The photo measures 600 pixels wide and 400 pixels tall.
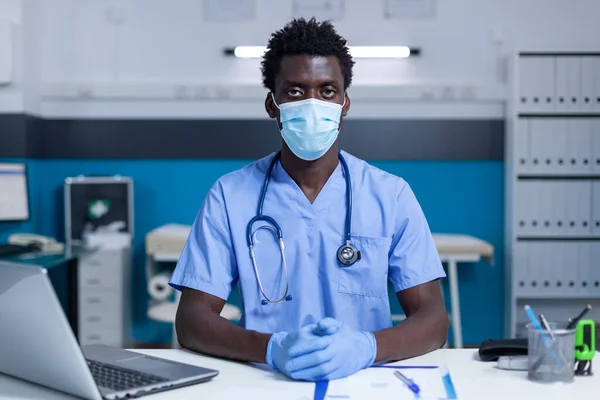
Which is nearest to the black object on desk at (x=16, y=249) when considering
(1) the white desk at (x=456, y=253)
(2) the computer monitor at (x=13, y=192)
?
(2) the computer monitor at (x=13, y=192)

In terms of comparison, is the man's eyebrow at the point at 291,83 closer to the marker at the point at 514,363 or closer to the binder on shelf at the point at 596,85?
the marker at the point at 514,363

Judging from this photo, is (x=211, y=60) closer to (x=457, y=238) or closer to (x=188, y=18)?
(x=188, y=18)

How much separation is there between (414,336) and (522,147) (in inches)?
110

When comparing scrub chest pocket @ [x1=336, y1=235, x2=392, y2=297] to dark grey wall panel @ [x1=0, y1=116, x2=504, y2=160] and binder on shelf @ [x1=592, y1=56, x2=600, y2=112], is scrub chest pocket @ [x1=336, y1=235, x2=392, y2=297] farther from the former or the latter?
binder on shelf @ [x1=592, y1=56, x2=600, y2=112]

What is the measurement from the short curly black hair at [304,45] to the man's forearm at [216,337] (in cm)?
52

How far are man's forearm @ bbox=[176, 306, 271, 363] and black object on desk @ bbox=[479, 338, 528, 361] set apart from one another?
386 millimetres

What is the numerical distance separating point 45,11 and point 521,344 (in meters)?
3.66

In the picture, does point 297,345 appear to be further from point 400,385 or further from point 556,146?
point 556,146

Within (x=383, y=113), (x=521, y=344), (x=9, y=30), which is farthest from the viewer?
(x=383, y=113)

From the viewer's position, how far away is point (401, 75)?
13.8 feet

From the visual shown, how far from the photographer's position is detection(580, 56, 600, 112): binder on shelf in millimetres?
3889

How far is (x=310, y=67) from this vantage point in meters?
1.58

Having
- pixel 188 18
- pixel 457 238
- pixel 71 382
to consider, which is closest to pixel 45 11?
pixel 188 18

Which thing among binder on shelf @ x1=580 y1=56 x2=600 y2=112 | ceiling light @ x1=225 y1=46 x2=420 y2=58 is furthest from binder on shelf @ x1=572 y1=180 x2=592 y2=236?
ceiling light @ x1=225 y1=46 x2=420 y2=58
